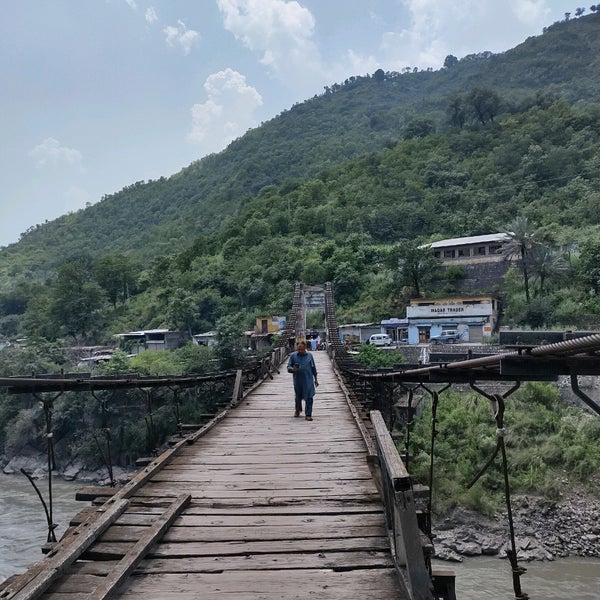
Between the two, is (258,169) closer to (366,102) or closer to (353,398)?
(366,102)

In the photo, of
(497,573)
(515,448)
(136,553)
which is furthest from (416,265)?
(136,553)

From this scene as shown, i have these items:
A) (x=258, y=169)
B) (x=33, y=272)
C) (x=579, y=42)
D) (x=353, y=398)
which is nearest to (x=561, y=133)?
(x=258, y=169)

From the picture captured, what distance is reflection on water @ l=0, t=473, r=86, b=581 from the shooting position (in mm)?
15711

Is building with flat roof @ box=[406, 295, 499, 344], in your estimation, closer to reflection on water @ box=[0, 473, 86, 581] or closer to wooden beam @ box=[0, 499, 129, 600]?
reflection on water @ box=[0, 473, 86, 581]

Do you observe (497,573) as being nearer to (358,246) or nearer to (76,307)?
(358,246)

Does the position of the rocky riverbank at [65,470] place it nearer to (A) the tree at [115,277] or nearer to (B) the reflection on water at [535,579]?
(B) the reflection on water at [535,579]

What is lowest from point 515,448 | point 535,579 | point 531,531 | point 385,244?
point 535,579

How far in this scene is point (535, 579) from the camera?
13.3 meters

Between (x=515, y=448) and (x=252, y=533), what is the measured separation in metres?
17.7

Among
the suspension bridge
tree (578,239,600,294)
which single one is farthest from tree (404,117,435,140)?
the suspension bridge

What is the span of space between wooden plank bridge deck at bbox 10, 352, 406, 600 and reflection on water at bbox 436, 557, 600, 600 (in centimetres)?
1060

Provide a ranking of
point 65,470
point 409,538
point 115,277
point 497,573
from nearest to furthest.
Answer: point 409,538
point 497,573
point 65,470
point 115,277

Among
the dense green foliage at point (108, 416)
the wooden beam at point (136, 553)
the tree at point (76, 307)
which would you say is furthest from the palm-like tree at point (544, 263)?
the tree at point (76, 307)

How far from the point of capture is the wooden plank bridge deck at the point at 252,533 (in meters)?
2.17
